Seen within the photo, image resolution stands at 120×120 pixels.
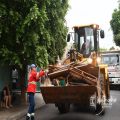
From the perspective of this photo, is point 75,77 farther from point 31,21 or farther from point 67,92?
point 31,21

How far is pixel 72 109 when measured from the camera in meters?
17.4

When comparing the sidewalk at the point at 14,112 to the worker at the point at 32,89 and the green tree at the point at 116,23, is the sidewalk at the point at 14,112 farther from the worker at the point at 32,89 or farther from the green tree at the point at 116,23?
the green tree at the point at 116,23

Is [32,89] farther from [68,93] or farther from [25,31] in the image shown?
[25,31]

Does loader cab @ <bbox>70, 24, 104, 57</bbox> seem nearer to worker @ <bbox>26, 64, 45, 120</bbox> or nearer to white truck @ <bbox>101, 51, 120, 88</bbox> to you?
worker @ <bbox>26, 64, 45, 120</bbox>

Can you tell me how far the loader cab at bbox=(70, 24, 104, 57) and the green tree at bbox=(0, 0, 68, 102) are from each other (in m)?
1.21

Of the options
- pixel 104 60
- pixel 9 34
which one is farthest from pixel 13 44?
pixel 104 60

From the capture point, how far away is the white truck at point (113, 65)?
93.8ft

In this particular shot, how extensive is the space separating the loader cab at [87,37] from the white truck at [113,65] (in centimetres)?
1079

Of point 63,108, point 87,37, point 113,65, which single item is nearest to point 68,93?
point 63,108

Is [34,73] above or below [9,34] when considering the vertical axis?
below

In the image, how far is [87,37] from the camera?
17.8m

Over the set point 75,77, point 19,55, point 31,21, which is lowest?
point 75,77

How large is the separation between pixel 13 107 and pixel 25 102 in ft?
4.38

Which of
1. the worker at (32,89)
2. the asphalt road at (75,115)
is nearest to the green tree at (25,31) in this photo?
the asphalt road at (75,115)
